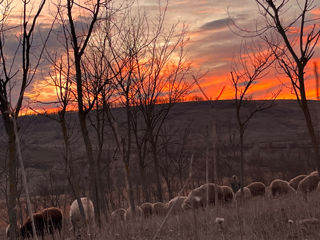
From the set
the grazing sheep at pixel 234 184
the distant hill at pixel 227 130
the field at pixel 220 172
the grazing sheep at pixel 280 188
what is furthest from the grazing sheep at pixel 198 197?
the distant hill at pixel 227 130

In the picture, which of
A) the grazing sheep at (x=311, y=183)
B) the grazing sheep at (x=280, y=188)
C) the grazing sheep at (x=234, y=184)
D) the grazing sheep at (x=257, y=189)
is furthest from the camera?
the grazing sheep at (x=257, y=189)

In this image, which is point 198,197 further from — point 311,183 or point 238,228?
point 311,183

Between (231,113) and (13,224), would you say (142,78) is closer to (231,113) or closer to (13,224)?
(13,224)

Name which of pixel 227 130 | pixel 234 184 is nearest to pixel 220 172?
pixel 234 184

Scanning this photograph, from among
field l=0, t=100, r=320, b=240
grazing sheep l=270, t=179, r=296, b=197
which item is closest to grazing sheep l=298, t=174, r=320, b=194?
grazing sheep l=270, t=179, r=296, b=197

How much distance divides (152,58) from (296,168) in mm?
32137

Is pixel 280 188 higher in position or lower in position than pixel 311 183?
lower

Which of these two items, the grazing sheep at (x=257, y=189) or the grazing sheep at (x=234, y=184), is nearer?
the grazing sheep at (x=234, y=184)

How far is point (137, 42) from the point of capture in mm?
17578

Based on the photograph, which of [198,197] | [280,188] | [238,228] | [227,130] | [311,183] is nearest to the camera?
[198,197]

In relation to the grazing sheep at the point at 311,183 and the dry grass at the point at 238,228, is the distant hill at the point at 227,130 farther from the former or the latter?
the dry grass at the point at 238,228

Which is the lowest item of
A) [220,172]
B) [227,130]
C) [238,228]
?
[220,172]

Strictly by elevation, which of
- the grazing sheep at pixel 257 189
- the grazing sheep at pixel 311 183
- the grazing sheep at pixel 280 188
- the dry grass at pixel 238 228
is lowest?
the grazing sheep at pixel 257 189

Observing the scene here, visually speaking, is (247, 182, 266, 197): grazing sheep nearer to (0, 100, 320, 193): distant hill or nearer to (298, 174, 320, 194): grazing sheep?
(298, 174, 320, 194): grazing sheep
